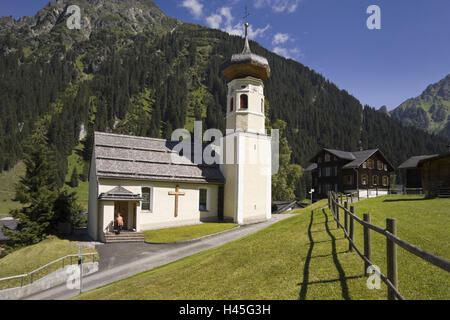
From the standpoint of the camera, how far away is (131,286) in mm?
10109

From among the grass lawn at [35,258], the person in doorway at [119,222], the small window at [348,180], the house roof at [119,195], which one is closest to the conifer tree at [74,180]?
the house roof at [119,195]

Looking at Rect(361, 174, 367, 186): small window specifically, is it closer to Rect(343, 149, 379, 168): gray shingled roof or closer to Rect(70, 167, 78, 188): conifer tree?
Rect(343, 149, 379, 168): gray shingled roof

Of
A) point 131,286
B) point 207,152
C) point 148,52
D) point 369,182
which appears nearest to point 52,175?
point 207,152

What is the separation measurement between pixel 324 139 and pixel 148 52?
4211 inches

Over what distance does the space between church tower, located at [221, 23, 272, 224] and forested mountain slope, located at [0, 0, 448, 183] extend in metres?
65.1

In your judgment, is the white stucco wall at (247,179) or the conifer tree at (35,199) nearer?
the conifer tree at (35,199)

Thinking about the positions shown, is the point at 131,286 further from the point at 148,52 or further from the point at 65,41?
the point at 65,41

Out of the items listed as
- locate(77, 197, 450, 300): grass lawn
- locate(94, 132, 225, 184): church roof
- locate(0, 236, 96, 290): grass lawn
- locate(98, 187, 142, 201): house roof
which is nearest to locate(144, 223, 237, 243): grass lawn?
locate(98, 187, 142, 201): house roof

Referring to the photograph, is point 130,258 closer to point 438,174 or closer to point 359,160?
point 438,174

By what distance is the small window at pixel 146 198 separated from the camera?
24.9 meters

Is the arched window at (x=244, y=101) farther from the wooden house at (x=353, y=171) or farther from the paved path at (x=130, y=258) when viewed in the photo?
the wooden house at (x=353, y=171)

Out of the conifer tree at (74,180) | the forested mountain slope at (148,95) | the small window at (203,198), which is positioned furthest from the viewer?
the forested mountain slope at (148,95)

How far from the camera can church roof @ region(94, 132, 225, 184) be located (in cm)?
2414

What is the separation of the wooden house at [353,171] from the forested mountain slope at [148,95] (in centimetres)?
6307
